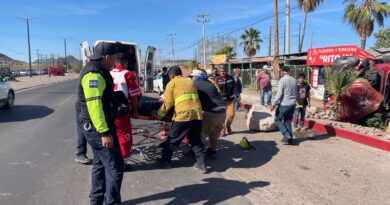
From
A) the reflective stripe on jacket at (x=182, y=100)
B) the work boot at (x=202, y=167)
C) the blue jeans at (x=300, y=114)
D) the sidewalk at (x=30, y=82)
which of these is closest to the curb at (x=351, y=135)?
the blue jeans at (x=300, y=114)

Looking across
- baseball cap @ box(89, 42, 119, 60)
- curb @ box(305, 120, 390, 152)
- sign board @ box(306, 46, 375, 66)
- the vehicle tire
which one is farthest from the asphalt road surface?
sign board @ box(306, 46, 375, 66)

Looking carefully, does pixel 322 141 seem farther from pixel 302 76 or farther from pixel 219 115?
pixel 219 115

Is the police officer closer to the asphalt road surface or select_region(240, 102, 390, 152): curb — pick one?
the asphalt road surface

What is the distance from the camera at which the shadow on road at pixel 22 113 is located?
12.9 metres

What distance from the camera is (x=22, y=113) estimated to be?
1437 centimetres

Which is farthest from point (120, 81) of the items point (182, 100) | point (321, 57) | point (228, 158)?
point (321, 57)

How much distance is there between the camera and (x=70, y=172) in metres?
6.30

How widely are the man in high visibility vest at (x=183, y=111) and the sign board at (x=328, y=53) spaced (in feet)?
49.8

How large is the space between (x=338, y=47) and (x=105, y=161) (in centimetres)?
1991

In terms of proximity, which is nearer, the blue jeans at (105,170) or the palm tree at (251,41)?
the blue jeans at (105,170)

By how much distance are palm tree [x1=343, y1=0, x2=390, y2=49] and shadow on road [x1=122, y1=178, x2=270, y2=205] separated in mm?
26194

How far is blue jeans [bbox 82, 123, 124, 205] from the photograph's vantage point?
4199mm

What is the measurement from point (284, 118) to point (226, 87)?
166 centimetres

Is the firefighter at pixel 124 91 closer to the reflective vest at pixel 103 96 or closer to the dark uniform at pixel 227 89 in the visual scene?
the reflective vest at pixel 103 96
